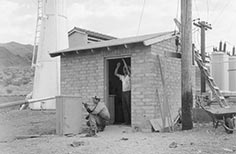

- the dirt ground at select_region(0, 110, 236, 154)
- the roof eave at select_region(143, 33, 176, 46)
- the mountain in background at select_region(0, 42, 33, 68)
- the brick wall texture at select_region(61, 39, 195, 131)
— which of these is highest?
the mountain in background at select_region(0, 42, 33, 68)

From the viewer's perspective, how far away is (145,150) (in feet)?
26.4

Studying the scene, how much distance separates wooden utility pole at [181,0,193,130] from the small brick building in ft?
2.96

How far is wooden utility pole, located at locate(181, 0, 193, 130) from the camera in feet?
36.9

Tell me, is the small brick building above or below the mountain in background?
below

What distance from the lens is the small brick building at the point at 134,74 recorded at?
1172 cm

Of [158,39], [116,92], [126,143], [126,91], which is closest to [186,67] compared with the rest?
[158,39]

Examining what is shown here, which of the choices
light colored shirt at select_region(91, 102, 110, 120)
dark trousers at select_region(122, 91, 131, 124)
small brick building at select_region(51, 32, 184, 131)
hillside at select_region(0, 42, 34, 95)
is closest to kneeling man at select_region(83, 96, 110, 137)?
light colored shirt at select_region(91, 102, 110, 120)

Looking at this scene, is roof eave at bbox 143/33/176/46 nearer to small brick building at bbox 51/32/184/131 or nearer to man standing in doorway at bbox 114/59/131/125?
small brick building at bbox 51/32/184/131

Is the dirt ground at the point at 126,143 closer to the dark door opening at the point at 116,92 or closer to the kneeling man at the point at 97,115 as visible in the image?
the kneeling man at the point at 97,115

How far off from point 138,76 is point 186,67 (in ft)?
5.35

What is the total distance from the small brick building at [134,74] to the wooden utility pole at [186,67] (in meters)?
0.90

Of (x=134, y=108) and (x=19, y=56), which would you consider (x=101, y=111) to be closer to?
(x=134, y=108)

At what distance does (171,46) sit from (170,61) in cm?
57

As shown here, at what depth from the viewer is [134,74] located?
39.4 ft
